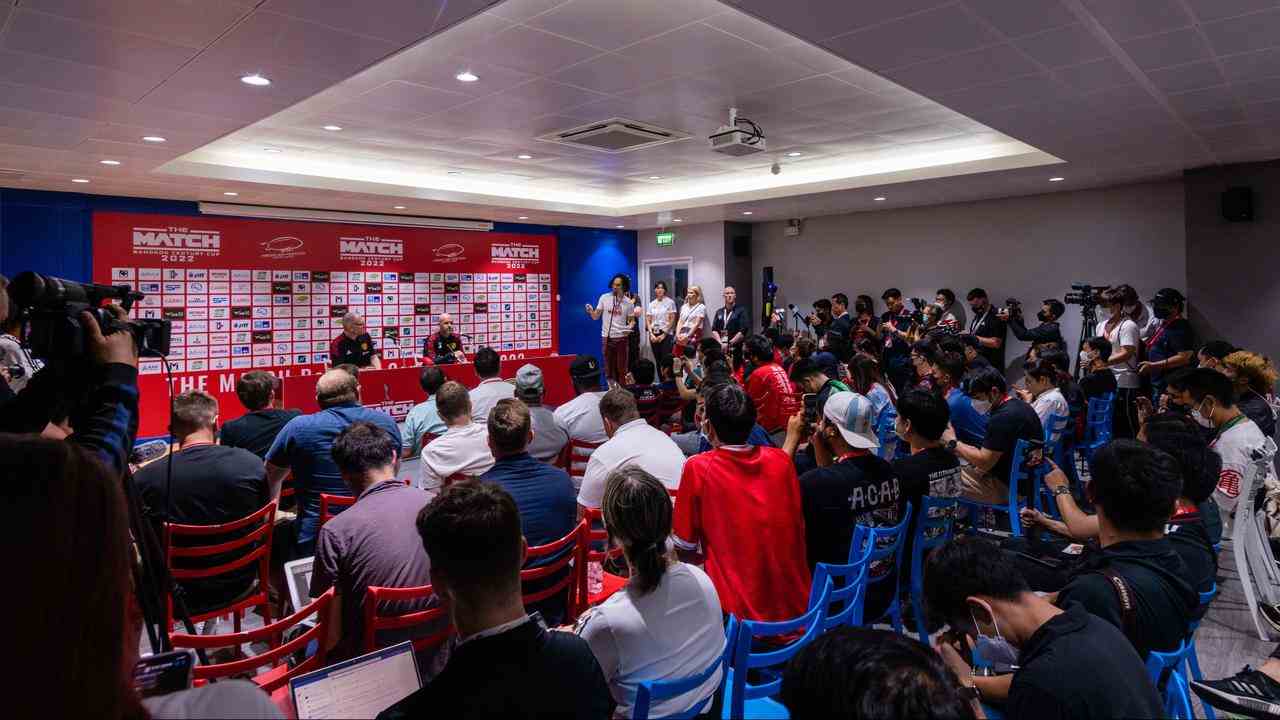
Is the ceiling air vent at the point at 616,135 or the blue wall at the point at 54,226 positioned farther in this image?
the blue wall at the point at 54,226

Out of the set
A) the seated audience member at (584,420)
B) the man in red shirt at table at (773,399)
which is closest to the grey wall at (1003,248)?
the man in red shirt at table at (773,399)

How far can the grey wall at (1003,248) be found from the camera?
8227 mm

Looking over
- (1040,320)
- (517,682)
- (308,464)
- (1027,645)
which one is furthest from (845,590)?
(1040,320)

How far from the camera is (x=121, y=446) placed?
1.42 metres

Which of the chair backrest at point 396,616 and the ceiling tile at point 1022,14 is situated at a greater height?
the ceiling tile at point 1022,14

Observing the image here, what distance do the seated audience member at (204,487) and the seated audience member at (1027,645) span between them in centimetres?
280

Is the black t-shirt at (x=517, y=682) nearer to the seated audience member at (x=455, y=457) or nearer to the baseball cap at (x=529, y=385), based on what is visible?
the seated audience member at (x=455, y=457)

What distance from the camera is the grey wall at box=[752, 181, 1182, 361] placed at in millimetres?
8227

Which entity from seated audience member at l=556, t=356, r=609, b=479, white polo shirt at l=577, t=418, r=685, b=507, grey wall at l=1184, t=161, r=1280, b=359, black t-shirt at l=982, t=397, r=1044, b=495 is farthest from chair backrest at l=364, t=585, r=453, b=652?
grey wall at l=1184, t=161, r=1280, b=359

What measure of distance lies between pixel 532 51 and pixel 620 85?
2.91 ft

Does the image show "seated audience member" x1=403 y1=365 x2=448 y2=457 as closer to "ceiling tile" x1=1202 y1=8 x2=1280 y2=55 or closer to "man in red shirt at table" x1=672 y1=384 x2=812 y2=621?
"man in red shirt at table" x1=672 y1=384 x2=812 y2=621

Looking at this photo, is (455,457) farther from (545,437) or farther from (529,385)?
(529,385)

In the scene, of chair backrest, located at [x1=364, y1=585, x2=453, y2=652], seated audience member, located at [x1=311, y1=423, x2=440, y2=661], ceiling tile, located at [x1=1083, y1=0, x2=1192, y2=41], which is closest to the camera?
chair backrest, located at [x1=364, y1=585, x2=453, y2=652]

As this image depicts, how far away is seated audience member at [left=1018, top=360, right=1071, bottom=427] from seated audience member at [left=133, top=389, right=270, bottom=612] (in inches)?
189
